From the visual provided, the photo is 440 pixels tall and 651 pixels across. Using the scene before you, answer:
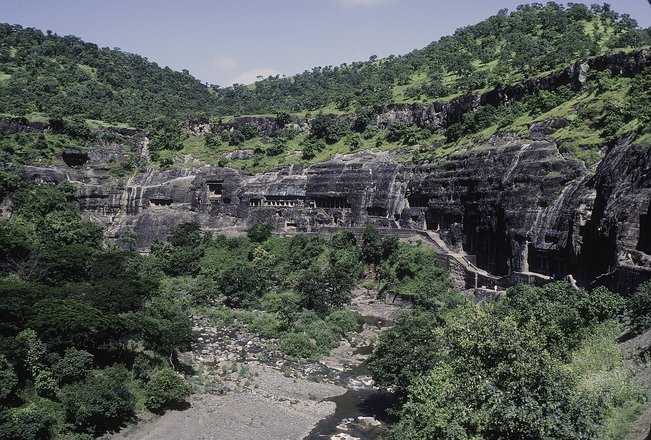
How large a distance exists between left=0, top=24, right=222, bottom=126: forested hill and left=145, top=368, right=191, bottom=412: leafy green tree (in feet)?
189

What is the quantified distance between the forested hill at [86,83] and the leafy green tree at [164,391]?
189ft

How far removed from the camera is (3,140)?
72.4 metres

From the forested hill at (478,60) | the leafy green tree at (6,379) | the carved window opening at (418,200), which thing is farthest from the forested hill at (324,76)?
the leafy green tree at (6,379)

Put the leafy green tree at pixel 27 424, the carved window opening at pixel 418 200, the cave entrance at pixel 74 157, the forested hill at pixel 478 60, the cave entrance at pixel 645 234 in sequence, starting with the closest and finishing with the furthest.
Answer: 1. the leafy green tree at pixel 27 424
2. the cave entrance at pixel 645 234
3. the carved window opening at pixel 418 200
4. the cave entrance at pixel 74 157
5. the forested hill at pixel 478 60

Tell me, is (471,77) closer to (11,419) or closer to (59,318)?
(59,318)

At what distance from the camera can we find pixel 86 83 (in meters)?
105

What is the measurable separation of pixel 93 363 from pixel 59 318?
11.5ft

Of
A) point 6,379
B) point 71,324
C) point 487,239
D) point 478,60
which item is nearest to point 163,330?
point 71,324

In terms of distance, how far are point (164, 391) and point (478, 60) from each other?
270ft

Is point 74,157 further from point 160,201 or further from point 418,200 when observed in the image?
point 418,200

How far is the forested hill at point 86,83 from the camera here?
3575 inches

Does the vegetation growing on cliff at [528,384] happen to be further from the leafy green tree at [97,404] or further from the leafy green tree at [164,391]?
the leafy green tree at [97,404]

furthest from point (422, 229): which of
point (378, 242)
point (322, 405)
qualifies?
point (322, 405)

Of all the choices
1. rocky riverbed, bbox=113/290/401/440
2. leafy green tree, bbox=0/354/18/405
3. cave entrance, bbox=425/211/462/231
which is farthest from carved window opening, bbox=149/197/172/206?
leafy green tree, bbox=0/354/18/405
